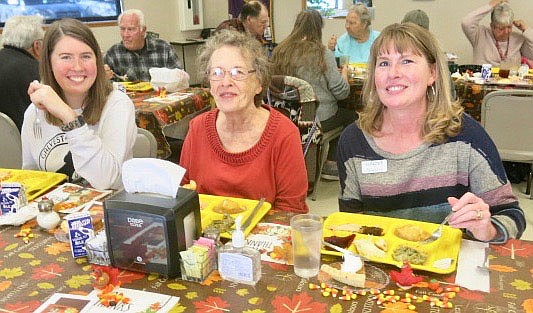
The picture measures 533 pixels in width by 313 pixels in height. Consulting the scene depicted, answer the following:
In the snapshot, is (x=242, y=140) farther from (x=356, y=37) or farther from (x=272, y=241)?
(x=356, y=37)

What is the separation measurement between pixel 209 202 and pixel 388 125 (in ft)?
2.13

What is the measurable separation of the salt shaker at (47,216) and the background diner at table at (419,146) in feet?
3.15

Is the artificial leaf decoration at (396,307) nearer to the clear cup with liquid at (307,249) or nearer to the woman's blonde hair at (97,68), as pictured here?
the clear cup with liquid at (307,249)

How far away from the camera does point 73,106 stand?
2.14 m

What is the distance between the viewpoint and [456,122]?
1646 millimetres

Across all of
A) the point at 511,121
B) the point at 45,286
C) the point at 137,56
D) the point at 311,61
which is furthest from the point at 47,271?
the point at 137,56

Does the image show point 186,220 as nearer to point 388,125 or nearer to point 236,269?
point 236,269

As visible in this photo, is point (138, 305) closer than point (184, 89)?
Yes

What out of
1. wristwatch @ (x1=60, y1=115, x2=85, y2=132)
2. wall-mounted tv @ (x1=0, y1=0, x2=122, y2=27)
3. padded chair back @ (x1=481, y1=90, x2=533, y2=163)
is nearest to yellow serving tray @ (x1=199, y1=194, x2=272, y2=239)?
Answer: wristwatch @ (x1=60, y1=115, x2=85, y2=132)

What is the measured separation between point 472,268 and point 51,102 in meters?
1.50

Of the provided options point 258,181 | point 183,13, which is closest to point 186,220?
point 258,181

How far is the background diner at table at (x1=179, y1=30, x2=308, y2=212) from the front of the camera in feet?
6.20

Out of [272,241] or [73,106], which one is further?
[73,106]

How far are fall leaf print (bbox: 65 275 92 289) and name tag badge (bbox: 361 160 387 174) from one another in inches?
36.0
